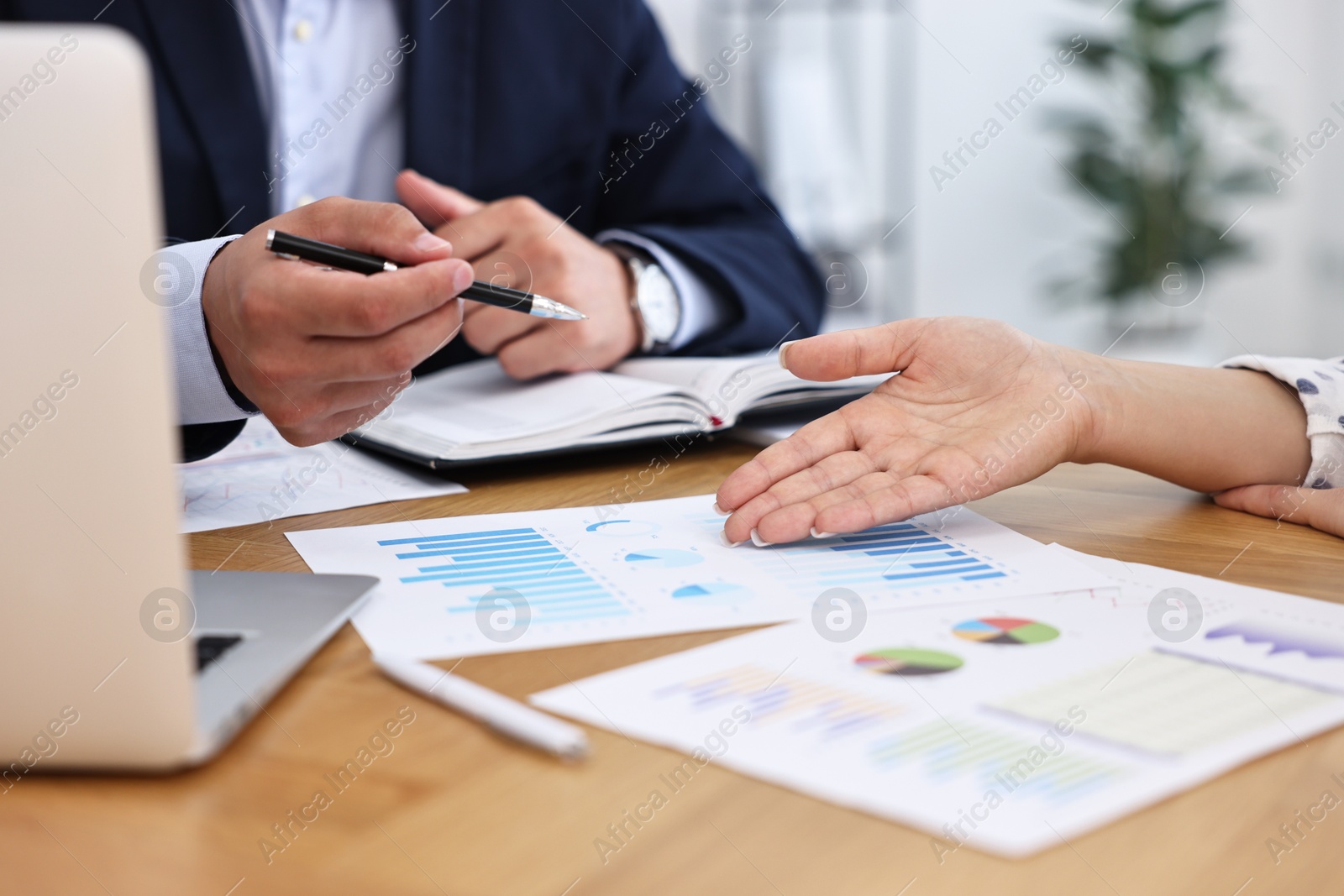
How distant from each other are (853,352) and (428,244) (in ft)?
1.09

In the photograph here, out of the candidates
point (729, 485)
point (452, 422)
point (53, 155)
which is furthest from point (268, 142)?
point (53, 155)

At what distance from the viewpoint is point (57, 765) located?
1.40 ft

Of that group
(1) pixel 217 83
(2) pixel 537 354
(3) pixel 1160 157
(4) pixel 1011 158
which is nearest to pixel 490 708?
(2) pixel 537 354

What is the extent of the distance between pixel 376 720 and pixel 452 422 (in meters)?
0.57

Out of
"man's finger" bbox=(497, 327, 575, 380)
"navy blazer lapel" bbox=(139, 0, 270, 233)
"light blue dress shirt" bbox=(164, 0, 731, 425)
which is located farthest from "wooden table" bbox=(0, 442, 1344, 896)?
"navy blazer lapel" bbox=(139, 0, 270, 233)

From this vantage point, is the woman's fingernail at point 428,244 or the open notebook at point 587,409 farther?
the open notebook at point 587,409

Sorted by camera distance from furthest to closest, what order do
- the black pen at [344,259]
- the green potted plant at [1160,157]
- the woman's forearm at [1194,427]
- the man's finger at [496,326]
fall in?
the green potted plant at [1160,157] < the man's finger at [496,326] < the woman's forearm at [1194,427] < the black pen at [344,259]

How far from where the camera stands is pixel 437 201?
1.17m

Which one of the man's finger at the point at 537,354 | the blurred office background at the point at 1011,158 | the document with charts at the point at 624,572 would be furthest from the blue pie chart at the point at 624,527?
the blurred office background at the point at 1011,158

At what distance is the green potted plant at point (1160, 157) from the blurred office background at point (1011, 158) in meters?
0.02

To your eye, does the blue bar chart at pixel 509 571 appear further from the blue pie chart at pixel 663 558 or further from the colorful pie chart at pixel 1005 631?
the colorful pie chart at pixel 1005 631

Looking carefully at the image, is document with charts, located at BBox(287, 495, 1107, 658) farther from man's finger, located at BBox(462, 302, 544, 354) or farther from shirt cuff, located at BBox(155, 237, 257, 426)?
man's finger, located at BBox(462, 302, 544, 354)

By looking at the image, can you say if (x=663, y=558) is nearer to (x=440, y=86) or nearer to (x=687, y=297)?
(x=687, y=297)

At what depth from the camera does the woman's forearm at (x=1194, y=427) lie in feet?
2.73
